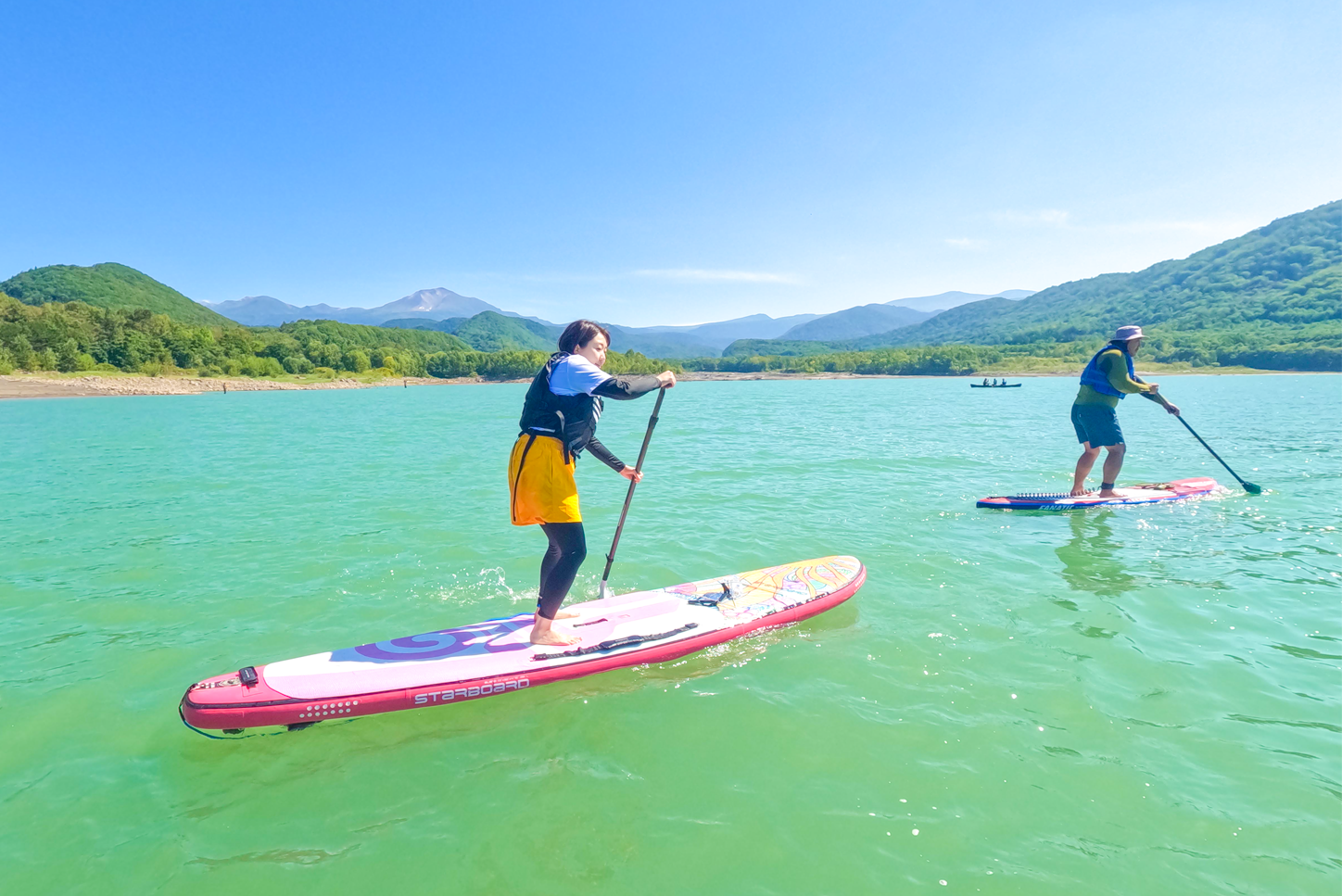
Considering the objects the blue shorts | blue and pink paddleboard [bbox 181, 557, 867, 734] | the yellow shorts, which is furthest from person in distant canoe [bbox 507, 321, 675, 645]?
the blue shorts

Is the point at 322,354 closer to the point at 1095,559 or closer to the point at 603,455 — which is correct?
the point at 603,455

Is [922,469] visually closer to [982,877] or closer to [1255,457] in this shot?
[1255,457]

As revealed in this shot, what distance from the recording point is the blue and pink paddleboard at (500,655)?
195 inches

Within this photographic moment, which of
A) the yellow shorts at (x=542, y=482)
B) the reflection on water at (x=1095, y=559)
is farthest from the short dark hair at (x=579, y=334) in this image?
the reflection on water at (x=1095, y=559)

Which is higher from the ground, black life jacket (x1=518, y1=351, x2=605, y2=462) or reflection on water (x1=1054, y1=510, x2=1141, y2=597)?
black life jacket (x1=518, y1=351, x2=605, y2=462)

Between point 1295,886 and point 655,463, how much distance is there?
16895 mm

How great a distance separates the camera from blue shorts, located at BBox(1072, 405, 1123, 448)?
12031 millimetres

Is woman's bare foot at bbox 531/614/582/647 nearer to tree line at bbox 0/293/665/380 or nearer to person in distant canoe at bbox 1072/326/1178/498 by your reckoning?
person in distant canoe at bbox 1072/326/1178/498

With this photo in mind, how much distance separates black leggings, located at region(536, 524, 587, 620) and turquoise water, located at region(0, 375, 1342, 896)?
80 cm

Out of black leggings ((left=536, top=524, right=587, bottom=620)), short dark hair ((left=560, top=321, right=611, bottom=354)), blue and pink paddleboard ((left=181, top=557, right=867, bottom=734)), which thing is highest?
short dark hair ((left=560, top=321, right=611, bottom=354))

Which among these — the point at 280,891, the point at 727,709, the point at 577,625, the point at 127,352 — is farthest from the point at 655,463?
the point at 127,352

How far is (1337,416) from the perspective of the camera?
31703 mm

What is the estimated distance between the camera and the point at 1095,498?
482 inches

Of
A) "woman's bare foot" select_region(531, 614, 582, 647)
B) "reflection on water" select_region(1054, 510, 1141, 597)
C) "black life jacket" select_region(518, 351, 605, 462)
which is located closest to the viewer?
"black life jacket" select_region(518, 351, 605, 462)
